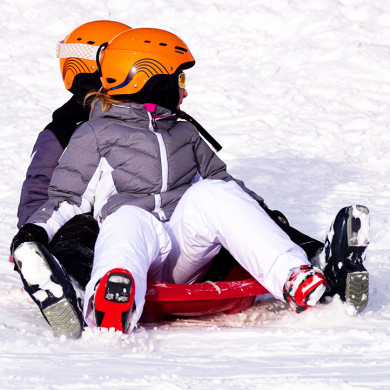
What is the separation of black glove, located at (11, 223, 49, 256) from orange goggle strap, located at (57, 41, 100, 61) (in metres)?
1.20

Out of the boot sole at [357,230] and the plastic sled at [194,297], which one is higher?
the boot sole at [357,230]

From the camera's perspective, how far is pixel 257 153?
6934 mm

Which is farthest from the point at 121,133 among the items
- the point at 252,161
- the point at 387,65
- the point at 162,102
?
the point at 387,65

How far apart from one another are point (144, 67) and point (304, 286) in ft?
4.35

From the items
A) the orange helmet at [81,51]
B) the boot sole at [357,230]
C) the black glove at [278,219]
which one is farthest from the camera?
the orange helmet at [81,51]

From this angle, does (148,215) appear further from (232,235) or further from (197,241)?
(232,235)

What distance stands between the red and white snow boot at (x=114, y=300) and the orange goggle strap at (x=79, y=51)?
5.66 feet

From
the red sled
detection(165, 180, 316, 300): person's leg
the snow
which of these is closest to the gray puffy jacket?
detection(165, 180, 316, 300): person's leg

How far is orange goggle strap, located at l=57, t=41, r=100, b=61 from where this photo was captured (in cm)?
437

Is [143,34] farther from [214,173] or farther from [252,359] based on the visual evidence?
[252,359]

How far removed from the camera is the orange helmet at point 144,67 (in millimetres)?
3781

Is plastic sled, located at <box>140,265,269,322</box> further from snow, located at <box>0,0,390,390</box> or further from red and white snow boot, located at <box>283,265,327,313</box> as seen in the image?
red and white snow boot, located at <box>283,265,327,313</box>

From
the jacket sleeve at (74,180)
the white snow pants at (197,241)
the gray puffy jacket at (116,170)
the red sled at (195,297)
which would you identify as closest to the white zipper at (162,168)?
the gray puffy jacket at (116,170)

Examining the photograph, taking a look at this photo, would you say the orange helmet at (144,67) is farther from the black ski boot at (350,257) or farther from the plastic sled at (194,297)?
the black ski boot at (350,257)
